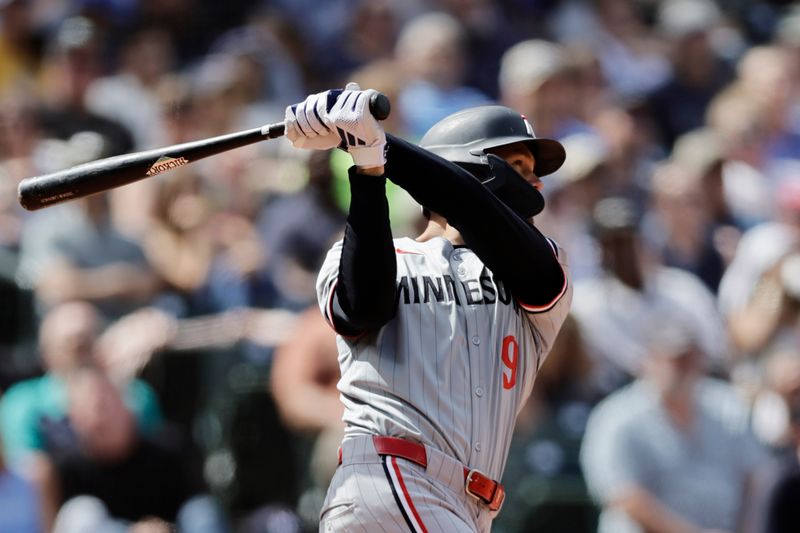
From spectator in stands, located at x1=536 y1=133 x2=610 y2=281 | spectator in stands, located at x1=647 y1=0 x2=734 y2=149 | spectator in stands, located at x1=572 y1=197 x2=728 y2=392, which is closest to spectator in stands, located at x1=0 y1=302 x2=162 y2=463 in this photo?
spectator in stands, located at x1=572 y1=197 x2=728 y2=392

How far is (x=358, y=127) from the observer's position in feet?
11.2

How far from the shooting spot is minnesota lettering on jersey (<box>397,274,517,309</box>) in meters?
3.75

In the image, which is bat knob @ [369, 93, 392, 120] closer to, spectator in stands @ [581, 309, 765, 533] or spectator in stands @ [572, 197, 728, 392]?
spectator in stands @ [581, 309, 765, 533]

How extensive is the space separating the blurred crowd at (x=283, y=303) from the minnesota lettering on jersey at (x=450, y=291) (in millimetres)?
2465

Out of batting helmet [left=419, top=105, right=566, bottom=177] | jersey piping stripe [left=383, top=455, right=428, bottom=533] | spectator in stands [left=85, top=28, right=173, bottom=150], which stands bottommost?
jersey piping stripe [left=383, top=455, right=428, bottom=533]

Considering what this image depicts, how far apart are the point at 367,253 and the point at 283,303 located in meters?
3.38

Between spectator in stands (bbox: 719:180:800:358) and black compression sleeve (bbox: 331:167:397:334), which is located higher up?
black compression sleeve (bbox: 331:167:397:334)

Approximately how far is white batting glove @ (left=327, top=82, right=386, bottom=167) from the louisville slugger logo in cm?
60

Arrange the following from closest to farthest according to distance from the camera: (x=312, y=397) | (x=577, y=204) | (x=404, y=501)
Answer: (x=404, y=501) → (x=312, y=397) → (x=577, y=204)

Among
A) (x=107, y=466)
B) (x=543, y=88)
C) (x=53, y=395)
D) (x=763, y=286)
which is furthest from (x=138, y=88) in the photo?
(x=763, y=286)

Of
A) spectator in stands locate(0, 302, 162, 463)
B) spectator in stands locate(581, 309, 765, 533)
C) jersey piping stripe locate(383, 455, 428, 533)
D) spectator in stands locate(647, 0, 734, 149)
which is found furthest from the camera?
spectator in stands locate(647, 0, 734, 149)

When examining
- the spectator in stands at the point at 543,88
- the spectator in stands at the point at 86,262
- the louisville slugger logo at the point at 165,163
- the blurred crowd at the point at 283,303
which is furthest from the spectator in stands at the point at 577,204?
the louisville slugger logo at the point at 165,163

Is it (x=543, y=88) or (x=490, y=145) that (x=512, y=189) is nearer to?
(x=490, y=145)

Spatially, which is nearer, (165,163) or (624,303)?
(165,163)
